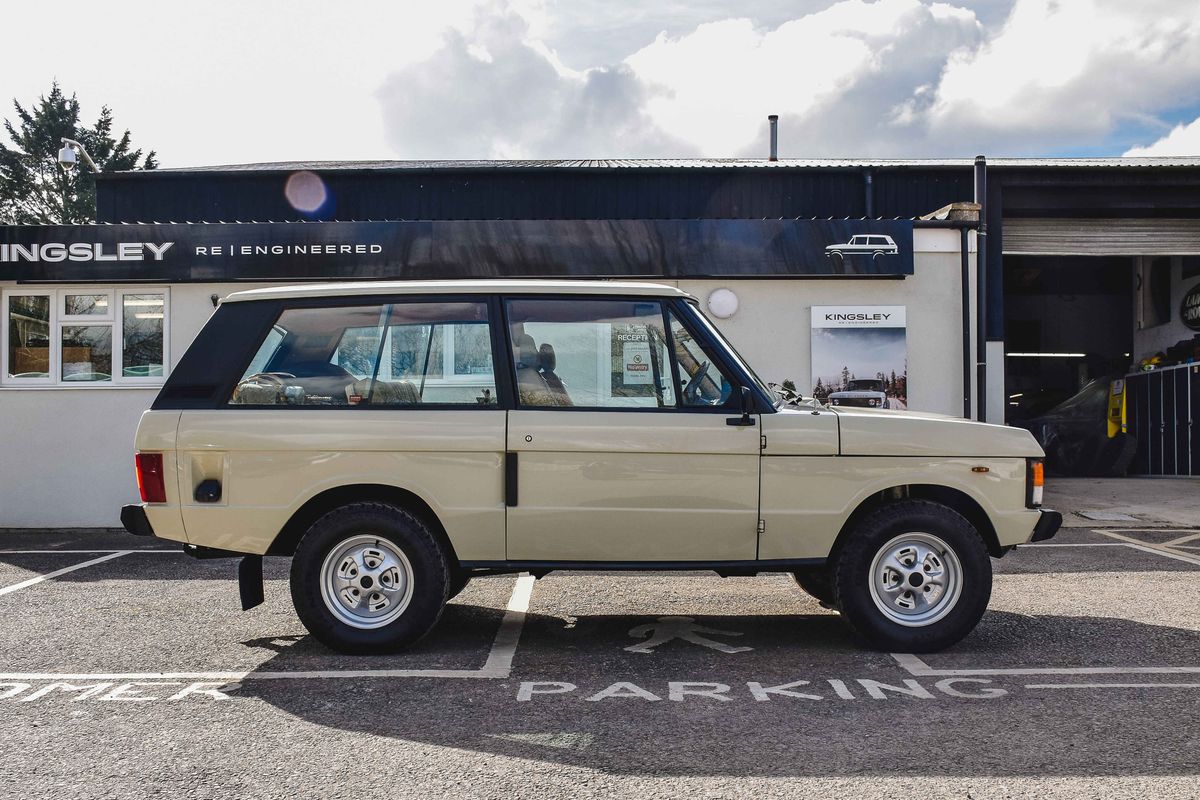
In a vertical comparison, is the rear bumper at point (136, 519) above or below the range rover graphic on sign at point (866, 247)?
below

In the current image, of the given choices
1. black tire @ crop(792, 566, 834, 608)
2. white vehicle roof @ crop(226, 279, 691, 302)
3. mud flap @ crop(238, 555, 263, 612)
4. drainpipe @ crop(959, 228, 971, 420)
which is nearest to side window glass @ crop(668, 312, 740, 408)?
white vehicle roof @ crop(226, 279, 691, 302)

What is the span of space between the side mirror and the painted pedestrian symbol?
4.15ft

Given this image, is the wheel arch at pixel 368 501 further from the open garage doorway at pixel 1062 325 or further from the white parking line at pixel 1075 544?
the open garage doorway at pixel 1062 325

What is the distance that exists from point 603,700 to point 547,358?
1.89 meters

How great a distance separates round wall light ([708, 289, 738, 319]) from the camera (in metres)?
11.7

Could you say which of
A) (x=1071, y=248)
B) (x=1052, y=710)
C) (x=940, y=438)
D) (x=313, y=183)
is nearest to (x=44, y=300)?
(x=313, y=183)

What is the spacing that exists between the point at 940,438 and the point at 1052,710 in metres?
1.62

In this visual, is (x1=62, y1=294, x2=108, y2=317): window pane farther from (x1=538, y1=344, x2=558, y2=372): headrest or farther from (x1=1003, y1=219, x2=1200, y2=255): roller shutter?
(x1=1003, y1=219, x2=1200, y2=255): roller shutter

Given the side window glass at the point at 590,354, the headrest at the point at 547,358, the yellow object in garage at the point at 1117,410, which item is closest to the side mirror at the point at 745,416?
the side window glass at the point at 590,354

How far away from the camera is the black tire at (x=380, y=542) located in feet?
17.7

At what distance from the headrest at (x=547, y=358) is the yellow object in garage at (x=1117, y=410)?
1825cm

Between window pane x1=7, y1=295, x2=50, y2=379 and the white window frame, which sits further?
window pane x1=7, y1=295, x2=50, y2=379

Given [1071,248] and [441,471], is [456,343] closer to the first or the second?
[441,471]

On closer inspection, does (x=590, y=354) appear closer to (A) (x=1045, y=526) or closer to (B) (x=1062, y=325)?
(A) (x=1045, y=526)
